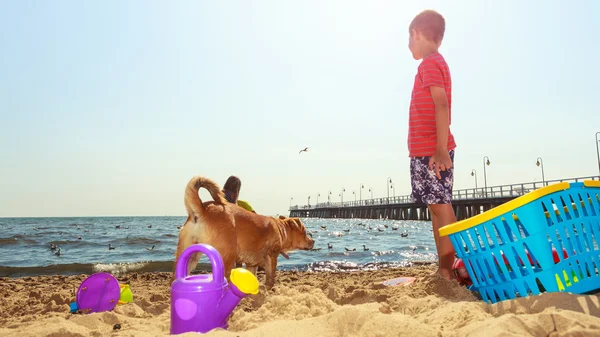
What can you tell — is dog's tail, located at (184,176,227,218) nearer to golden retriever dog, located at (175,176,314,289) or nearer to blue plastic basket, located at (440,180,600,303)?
golden retriever dog, located at (175,176,314,289)

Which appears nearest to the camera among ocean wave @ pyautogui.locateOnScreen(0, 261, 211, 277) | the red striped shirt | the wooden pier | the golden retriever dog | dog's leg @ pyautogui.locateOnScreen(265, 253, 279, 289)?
the red striped shirt

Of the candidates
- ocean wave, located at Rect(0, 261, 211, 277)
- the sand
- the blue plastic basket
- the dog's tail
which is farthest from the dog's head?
ocean wave, located at Rect(0, 261, 211, 277)

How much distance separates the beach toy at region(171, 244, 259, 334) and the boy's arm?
6.54ft

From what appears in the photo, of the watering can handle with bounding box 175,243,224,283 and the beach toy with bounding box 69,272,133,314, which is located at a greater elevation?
the watering can handle with bounding box 175,243,224,283

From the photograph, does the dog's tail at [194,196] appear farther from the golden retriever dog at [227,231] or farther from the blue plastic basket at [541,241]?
the blue plastic basket at [541,241]

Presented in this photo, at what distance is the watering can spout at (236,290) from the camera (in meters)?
2.13

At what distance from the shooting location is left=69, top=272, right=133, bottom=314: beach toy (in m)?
3.31

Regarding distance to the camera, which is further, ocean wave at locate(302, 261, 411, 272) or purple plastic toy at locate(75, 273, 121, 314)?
ocean wave at locate(302, 261, 411, 272)

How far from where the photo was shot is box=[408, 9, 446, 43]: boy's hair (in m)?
3.37

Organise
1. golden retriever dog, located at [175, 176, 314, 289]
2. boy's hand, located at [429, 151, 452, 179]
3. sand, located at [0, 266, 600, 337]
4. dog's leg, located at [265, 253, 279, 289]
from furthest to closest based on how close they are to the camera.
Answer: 1. dog's leg, located at [265, 253, 279, 289]
2. golden retriever dog, located at [175, 176, 314, 289]
3. boy's hand, located at [429, 151, 452, 179]
4. sand, located at [0, 266, 600, 337]

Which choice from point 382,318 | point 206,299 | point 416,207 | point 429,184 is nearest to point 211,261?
point 206,299

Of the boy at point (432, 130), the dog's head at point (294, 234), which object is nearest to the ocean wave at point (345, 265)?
the dog's head at point (294, 234)

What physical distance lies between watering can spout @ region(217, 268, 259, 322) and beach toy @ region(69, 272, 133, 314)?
5.70 ft

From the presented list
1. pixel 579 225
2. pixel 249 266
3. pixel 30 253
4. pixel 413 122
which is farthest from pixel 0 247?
pixel 579 225
